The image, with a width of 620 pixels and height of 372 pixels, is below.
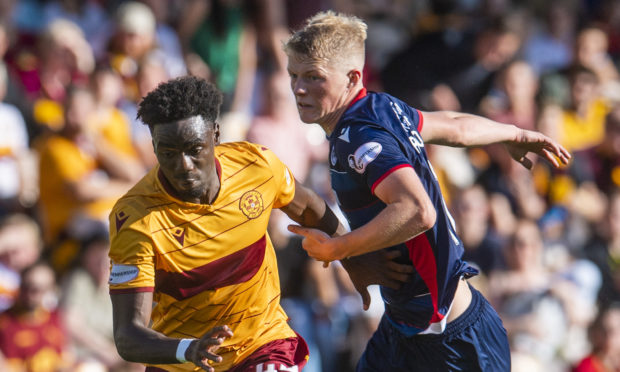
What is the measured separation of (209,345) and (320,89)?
4.77 ft

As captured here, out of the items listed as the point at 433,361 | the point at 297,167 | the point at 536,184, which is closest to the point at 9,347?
the point at 297,167

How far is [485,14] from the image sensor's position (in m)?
11.3

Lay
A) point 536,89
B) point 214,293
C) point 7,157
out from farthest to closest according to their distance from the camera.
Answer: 1. point 536,89
2. point 7,157
3. point 214,293

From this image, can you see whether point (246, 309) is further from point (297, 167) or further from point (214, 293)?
point (297, 167)

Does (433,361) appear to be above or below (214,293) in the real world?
below

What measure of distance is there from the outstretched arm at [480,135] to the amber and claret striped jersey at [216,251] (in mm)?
837

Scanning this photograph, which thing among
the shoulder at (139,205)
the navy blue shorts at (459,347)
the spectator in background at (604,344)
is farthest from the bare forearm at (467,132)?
the spectator in background at (604,344)

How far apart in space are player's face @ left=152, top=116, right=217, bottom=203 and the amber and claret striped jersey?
13 cm

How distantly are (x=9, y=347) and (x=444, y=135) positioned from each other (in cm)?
419

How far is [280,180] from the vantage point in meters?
5.12

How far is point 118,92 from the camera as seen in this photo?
8.73 m

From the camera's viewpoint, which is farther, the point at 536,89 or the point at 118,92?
the point at 536,89

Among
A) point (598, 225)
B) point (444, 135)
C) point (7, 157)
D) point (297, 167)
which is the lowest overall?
point (598, 225)

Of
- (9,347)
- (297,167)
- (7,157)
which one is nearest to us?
(9,347)
